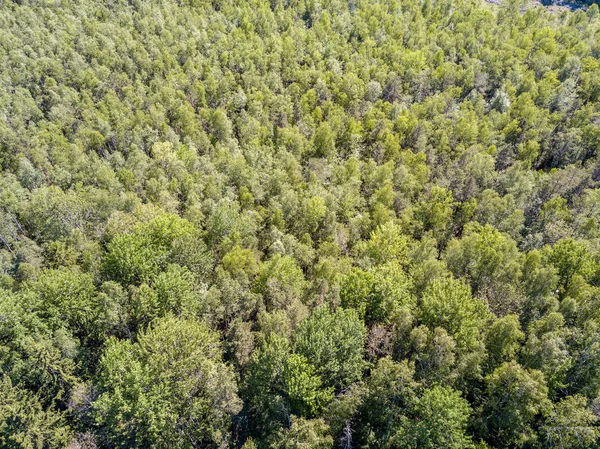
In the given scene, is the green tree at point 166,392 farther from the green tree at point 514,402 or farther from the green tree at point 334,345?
the green tree at point 514,402

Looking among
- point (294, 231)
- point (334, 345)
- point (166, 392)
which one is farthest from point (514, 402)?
point (294, 231)

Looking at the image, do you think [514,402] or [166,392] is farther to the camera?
[166,392]

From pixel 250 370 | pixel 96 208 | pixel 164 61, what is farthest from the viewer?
pixel 164 61

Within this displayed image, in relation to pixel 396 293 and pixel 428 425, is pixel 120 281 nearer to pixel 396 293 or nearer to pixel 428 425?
pixel 396 293

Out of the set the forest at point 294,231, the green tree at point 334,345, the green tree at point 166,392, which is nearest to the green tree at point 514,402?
the forest at point 294,231

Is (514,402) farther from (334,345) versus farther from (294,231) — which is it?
(294,231)

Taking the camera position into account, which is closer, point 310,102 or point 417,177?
point 417,177

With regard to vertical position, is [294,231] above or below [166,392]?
above

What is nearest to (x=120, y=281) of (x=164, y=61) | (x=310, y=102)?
(x=310, y=102)
